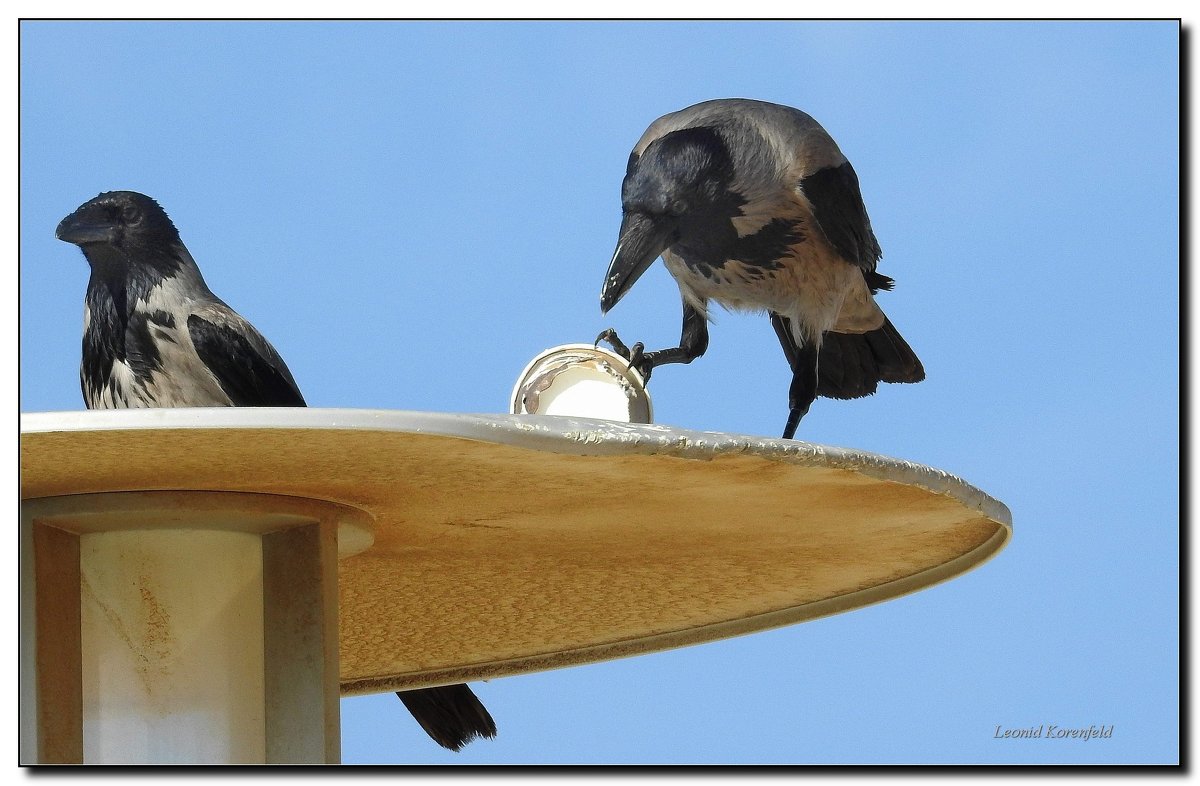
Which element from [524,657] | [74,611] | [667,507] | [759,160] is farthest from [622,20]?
[759,160]


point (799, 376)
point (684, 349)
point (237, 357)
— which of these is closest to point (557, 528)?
point (237, 357)

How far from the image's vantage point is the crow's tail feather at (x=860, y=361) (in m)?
8.27

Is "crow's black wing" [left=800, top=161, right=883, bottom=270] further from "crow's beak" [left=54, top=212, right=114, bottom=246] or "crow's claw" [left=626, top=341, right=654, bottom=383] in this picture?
"crow's beak" [left=54, top=212, right=114, bottom=246]

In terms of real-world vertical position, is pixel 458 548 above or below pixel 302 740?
above

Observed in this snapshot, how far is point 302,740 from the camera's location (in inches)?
168

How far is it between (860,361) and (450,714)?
299 centimetres

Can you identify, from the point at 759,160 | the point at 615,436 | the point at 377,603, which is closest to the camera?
the point at 615,436

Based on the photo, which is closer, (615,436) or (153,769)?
(615,436)

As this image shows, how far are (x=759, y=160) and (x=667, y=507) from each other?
3051 mm

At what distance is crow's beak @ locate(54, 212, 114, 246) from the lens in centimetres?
591

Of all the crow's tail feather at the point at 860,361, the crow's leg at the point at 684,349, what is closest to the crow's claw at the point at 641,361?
the crow's leg at the point at 684,349

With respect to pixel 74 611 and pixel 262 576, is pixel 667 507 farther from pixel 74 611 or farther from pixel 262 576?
pixel 74 611

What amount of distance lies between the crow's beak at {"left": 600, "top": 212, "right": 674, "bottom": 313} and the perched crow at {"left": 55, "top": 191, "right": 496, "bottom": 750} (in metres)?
1.18

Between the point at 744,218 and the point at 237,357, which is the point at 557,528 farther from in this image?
the point at 744,218
